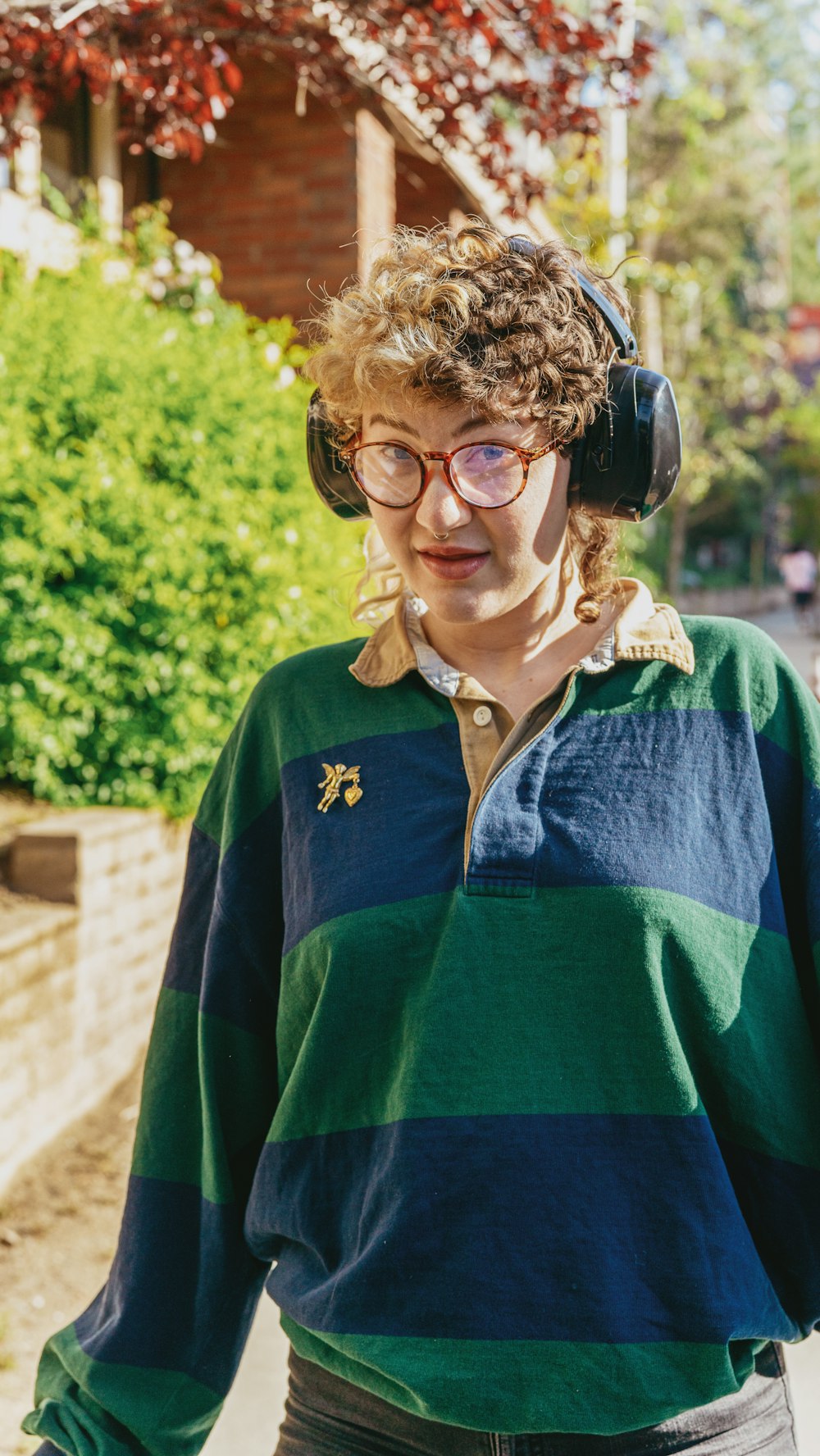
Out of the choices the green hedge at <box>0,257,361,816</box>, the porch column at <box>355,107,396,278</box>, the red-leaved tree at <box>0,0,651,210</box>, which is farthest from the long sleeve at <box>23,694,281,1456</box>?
the porch column at <box>355,107,396,278</box>

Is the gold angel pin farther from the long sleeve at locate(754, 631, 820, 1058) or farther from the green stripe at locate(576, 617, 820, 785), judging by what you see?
the long sleeve at locate(754, 631, 820, 1058)

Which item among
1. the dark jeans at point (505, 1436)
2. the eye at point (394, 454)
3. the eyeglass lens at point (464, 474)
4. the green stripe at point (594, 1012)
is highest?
the eye at point (394, 454)

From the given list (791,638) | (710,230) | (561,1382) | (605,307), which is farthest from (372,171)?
(791,638)

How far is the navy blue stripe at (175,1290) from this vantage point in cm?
195

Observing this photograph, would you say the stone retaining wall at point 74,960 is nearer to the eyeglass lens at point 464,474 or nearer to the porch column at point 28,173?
the eyeglass lens at point 464,474

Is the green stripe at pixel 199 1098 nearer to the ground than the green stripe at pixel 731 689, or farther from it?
nearer to the ground

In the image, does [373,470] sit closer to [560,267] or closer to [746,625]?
[560,267]

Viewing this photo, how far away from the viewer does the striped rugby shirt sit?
5.26 feet

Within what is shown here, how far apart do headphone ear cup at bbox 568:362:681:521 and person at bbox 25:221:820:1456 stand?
0.06ft

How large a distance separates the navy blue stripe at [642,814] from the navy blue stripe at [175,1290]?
27.3 inches

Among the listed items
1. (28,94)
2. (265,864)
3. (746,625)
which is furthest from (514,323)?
(28,94)

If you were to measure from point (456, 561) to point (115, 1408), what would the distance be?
120cm

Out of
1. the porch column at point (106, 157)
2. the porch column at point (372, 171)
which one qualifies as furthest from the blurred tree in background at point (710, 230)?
the porch column at point (106, 157)

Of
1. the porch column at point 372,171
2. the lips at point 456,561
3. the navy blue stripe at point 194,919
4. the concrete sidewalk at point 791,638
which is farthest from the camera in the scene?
the concrete sidewalk at point 791,638
